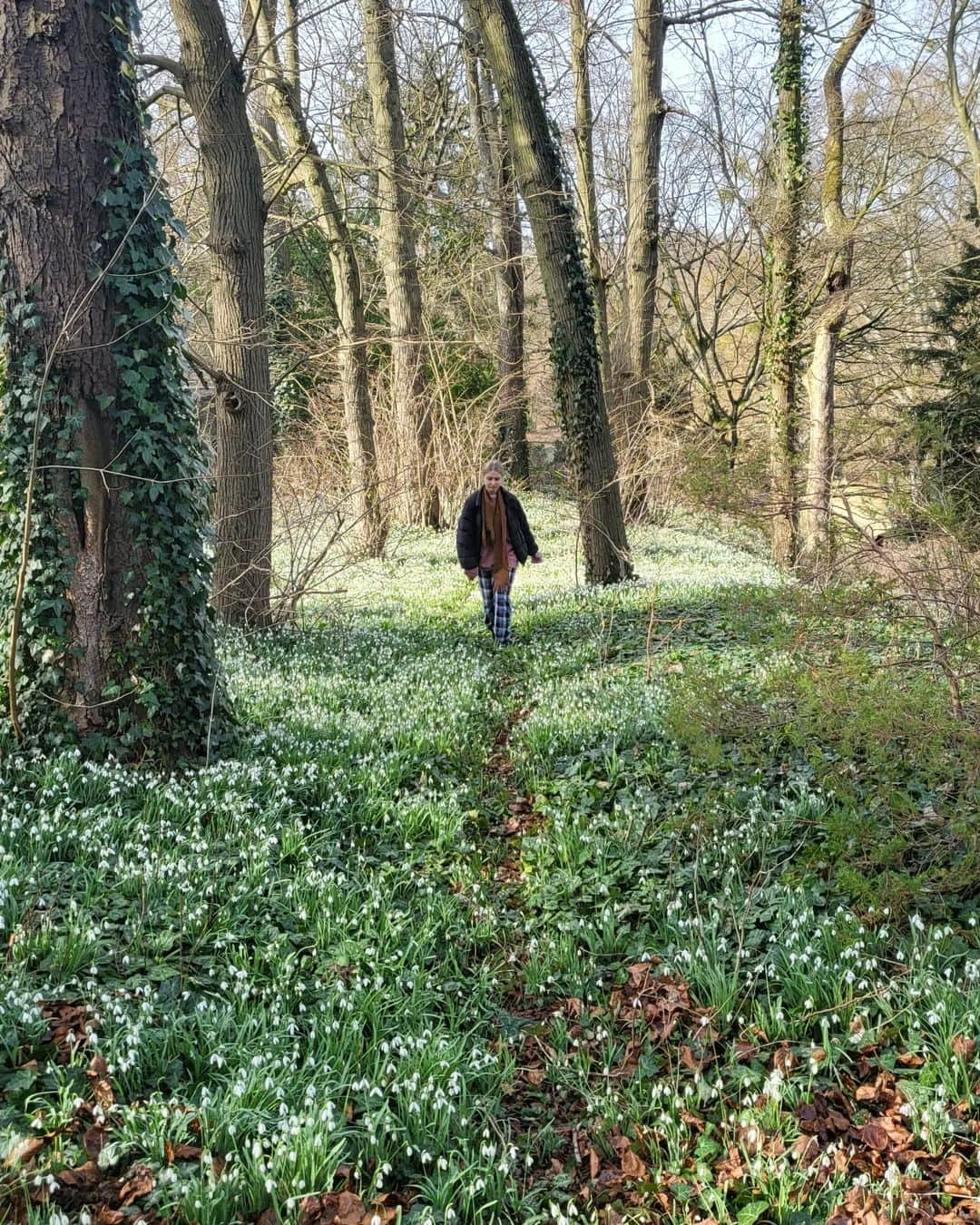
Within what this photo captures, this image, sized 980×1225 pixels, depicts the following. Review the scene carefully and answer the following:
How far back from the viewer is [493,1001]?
14.1 feet

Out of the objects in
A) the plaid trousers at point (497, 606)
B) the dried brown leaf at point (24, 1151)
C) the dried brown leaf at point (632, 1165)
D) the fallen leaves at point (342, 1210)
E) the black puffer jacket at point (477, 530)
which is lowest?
the dried brown leaf at point (632, 1165)

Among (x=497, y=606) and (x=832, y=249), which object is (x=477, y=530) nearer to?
(x=497, y=606)

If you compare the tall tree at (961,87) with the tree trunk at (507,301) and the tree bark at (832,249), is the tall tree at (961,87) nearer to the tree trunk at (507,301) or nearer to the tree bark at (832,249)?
the tree bark at (832,249)

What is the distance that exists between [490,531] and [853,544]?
566 centimetres

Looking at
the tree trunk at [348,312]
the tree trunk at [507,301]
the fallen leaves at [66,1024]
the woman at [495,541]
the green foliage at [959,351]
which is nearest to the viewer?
the fallen leaves at [66,1024]

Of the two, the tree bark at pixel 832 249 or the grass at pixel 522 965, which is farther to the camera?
the tree bark at pixel 832 249

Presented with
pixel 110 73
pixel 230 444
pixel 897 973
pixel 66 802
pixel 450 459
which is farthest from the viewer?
pixel 450 459

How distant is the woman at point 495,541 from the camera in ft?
34.1

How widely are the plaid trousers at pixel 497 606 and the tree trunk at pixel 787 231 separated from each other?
7.74 meters

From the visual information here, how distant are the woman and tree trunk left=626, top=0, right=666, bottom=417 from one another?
990cm

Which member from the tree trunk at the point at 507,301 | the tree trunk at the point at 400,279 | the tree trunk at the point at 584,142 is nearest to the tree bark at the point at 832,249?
the tree trunk at the point at 584,142

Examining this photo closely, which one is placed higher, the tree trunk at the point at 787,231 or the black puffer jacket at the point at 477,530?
the tree trunk at the point at 787,231

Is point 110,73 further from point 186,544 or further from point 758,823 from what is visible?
point 758,823

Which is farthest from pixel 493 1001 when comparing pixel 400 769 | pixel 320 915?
pixel 400 769
